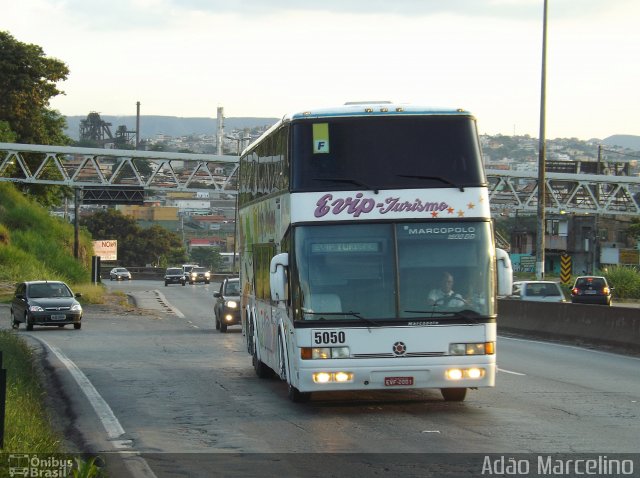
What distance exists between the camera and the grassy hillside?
6266cm

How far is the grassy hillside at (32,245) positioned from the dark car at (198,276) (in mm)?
17330

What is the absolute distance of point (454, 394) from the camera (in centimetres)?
1569

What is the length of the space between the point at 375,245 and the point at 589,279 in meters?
38.0

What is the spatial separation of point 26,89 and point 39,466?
74.1 meters

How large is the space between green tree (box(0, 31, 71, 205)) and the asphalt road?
193 ft

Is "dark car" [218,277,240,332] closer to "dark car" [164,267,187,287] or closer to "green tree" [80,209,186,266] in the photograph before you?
"dark car" [164,267,187,287]

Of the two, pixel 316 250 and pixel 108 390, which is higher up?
pixel 316 250

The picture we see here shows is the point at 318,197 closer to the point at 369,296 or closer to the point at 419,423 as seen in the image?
the point at 369,296

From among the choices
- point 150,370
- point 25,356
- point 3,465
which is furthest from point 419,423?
point 25,356

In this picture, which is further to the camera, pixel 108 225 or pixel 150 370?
pixel 108 225

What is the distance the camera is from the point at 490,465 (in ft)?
34.4

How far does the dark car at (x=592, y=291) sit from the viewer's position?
165ft

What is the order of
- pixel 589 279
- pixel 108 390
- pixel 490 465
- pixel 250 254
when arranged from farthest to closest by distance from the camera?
pixel 589 279
pixel 250 254
pixel 108 390
pixel 490 465

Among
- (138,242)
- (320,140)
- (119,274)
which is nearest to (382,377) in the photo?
(320,140)
